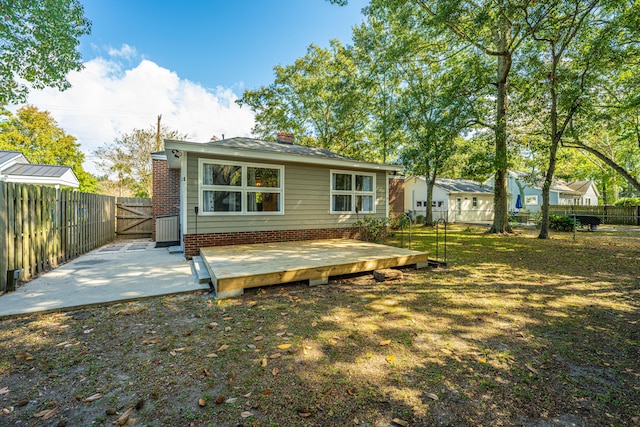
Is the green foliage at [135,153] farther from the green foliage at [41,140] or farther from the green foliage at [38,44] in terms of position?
the green foliage at [38,44]

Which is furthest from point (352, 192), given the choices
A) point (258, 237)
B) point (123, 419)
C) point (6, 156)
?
point (6, 156)

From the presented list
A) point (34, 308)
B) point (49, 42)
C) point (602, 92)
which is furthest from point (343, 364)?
point (602, 92)

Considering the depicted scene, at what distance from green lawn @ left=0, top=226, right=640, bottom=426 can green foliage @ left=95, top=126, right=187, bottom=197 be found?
2003cm

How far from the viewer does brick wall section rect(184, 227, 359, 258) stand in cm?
675

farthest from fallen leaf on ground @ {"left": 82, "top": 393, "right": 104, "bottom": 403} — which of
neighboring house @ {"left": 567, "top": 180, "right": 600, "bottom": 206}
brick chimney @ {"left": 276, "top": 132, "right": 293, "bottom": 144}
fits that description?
neighboring house @ {"left": 567, "top": 180, "right": 600, "bottom": 206}

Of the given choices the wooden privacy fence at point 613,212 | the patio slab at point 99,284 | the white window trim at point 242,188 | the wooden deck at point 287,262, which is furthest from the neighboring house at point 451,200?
the patio slab at point 99,284

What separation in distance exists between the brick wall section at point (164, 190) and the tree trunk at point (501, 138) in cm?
1269

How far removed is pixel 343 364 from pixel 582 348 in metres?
2.54

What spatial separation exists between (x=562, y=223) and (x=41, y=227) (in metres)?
20.4

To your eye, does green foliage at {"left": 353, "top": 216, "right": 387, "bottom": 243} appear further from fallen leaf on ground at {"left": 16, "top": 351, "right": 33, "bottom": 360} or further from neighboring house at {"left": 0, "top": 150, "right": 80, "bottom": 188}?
neighboring house at {"left": 0, "top": 150, "right": 80, "bottom": 188}

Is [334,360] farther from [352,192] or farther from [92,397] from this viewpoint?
[352,192]

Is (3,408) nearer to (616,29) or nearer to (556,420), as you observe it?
(556,420)

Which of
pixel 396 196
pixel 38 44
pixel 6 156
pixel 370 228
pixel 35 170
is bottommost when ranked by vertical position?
pixel 370 228

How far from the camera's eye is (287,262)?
5.27 metres
